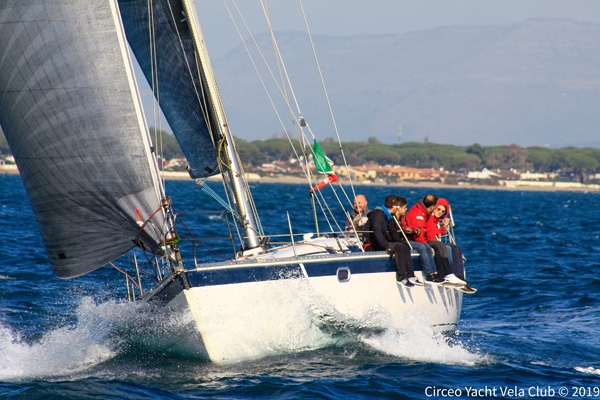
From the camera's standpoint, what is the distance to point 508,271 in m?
17.8

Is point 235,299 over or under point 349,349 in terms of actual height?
over

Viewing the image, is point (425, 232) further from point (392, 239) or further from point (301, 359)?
point (301, 359)

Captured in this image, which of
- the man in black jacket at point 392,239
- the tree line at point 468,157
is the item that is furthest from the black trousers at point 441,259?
the tree line at point 468,157

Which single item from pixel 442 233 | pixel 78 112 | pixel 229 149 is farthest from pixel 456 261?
pixel 78 112

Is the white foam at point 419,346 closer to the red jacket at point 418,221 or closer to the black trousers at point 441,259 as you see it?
the black trousers at point 441,259

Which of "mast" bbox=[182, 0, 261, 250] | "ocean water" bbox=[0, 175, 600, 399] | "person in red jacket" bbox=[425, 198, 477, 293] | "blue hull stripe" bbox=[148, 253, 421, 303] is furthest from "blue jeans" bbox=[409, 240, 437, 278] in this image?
"mast" bbox=[182, 0, 261, 250]

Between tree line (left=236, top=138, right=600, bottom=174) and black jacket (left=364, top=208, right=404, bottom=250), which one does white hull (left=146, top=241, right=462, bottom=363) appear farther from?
tree line (left=236, top=138, right=600, bottom=174)

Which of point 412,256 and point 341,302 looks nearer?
point 341,302

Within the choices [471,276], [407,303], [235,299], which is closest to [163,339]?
[235,299]

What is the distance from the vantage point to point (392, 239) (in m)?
9.95

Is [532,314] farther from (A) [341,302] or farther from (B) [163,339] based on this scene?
(B) [163,339]

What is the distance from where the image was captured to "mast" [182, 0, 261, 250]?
35.2 feet

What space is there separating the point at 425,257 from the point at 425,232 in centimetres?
71

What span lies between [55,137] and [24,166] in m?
0.57
